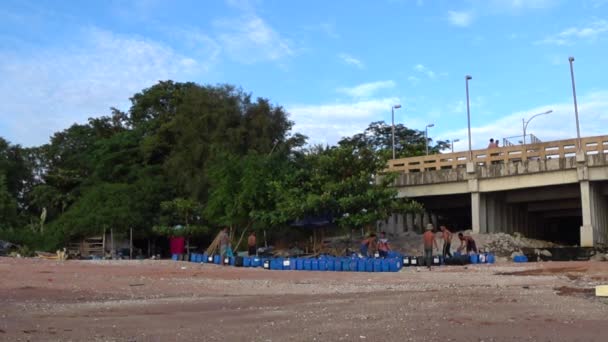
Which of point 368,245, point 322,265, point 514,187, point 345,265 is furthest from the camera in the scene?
point 514,187

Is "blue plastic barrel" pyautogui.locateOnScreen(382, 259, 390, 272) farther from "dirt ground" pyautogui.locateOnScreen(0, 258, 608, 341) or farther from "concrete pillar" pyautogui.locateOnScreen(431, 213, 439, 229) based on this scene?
"concrete pillar" pyautogui.locateOnScreen(431, 213, 439, 229)

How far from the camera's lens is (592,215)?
130 feet

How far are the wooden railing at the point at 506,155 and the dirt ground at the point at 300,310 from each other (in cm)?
2081

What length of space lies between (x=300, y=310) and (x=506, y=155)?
33.0 meters

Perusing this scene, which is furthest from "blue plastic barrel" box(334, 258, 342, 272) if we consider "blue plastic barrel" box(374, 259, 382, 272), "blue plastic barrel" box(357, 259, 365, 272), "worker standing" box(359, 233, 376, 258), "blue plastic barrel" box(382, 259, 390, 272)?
"worker standing" box(359, 233, 376, 258)

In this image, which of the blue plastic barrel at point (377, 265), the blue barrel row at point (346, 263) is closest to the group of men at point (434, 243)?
the blue barrel row at point (346, 263)

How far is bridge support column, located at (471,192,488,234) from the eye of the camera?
4325 cm

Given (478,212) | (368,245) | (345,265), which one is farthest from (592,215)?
(345,265)

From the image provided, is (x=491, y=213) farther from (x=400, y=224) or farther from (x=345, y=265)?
(x=345, y=265)

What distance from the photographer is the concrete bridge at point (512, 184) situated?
3925 centimetres

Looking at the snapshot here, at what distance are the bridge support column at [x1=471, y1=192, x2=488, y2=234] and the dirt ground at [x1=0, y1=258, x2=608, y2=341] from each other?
898 inches

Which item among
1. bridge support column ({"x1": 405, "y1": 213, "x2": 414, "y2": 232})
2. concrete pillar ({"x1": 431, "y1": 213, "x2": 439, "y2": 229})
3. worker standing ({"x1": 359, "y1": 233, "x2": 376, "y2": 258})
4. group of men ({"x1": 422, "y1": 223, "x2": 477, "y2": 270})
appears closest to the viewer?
group of men ({"x1": 422, "y1": 223, "x2": 477, "y2": 270})

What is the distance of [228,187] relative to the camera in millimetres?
38188

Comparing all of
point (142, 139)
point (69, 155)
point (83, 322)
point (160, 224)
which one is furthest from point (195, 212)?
point (83, 322)
